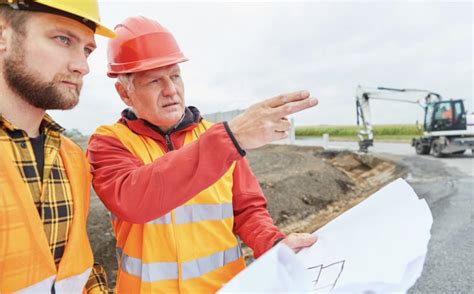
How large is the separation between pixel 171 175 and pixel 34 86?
60 centimetres

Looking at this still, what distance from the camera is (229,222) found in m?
1.68

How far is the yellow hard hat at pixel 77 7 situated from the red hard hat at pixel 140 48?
0.51ft

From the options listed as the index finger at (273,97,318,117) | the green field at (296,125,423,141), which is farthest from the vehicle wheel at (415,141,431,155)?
the green field at (296,125,423,141)

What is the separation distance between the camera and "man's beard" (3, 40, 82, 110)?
1292mm

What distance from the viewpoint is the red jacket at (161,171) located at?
1148 mm

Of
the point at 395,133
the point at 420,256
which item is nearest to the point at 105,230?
the point at 420,256

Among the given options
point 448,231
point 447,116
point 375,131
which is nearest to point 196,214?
point 448,231

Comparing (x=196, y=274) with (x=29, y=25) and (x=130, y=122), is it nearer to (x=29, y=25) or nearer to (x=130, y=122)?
(x=130, y=122)

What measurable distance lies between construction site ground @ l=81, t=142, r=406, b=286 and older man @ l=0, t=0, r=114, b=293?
9.96 feet

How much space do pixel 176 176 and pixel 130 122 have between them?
61 cm

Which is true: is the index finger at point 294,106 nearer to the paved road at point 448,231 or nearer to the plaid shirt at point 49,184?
the plaid shirt at point 49,184

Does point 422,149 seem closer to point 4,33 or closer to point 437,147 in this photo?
point 437,147

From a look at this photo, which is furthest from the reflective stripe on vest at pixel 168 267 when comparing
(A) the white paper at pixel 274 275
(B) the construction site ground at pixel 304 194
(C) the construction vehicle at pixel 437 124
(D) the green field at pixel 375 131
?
(D) the green field at pixel 375 131

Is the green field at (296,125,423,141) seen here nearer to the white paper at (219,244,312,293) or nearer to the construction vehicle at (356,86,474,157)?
the construction vehicle at (356,86,474,157)
